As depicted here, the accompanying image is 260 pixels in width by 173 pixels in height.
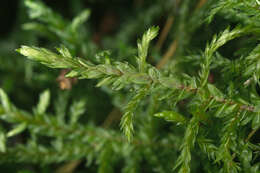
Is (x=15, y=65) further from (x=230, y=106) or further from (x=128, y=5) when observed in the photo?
(x=230, y=106)

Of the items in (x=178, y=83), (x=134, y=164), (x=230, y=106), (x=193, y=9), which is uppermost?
(x=193, y=9)

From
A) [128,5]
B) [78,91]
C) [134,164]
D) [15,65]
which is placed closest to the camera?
[134,164]

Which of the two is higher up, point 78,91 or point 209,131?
point 78,91

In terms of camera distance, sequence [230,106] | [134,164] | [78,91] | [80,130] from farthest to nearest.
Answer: [78,91] < [80,130] < [134,164] < [230,106]

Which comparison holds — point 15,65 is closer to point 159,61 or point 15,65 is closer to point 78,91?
point 78,91

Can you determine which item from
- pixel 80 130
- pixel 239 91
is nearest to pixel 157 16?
pixel 80 130

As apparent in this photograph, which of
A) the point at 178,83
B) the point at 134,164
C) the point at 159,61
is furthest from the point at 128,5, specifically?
the point at 178,83

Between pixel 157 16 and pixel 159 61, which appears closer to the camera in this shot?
pixel 159 61
